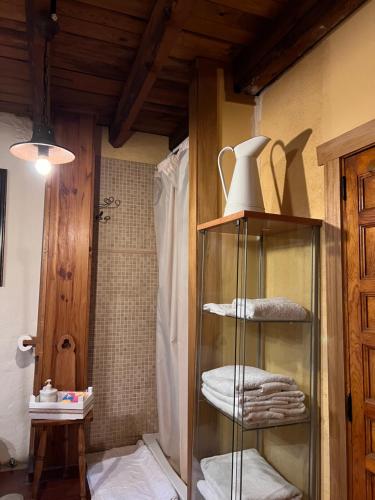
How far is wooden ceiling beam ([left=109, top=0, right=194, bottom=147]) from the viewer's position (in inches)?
52.1

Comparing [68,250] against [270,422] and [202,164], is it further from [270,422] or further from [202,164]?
[270,422]

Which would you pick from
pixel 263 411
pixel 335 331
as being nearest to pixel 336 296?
pixel 335 331

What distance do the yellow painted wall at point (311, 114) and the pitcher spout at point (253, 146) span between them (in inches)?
7.3

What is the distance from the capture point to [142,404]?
8.25ft

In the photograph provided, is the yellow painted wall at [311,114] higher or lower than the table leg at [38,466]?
higher

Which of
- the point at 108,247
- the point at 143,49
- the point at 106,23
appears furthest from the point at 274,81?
the point at 108,247

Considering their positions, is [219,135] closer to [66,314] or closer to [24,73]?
[24,73]

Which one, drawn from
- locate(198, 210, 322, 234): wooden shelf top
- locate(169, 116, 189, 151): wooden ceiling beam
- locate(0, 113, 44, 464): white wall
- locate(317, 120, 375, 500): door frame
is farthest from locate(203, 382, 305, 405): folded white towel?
locate(169, 116, 189, 151): wooden ceiling beam

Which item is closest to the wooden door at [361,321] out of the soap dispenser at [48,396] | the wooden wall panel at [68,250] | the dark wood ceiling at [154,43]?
the dark wood ceiling at [154,43]

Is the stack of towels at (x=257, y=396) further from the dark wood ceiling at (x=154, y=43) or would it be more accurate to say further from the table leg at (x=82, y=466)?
the dark wood ceiling at (x=154, y=43)

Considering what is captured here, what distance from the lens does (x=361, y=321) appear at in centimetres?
119

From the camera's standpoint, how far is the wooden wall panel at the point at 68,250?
2.20 metres

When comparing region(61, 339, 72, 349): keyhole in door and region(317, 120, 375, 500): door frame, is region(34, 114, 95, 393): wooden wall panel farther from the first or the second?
region(317, 120, 375, 500): door frame

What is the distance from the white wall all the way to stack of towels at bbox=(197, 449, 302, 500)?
4.18 feet
